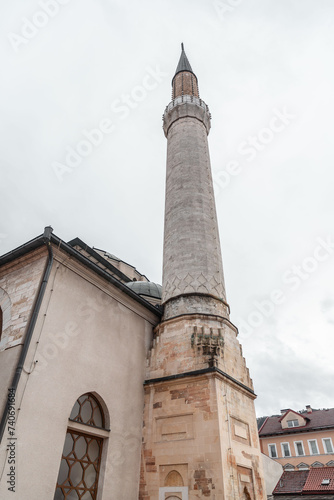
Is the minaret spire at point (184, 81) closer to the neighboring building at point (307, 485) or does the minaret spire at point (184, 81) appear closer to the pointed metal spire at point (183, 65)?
the pointed metal spire at point (183, 65)

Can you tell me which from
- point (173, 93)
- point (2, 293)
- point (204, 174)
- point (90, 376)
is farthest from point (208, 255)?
point (173, 93)

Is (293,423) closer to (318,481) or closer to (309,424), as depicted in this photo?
(309,424)

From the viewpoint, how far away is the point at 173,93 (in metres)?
20.0

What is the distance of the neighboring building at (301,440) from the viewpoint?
2661 cm

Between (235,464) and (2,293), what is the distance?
23.3ft

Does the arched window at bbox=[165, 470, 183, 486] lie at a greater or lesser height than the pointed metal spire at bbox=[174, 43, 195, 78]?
lesser

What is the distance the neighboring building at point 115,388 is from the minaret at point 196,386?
0.10ft

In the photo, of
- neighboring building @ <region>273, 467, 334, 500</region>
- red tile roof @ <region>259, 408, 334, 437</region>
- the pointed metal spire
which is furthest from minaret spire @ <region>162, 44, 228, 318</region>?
red tile roof @ <region>259, 408, 334, 437</region>

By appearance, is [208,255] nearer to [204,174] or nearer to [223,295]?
[223,295]

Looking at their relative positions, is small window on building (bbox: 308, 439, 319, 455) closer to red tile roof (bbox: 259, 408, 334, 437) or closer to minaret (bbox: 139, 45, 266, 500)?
red tile roof (bbox: 259, 408, 334, 437)

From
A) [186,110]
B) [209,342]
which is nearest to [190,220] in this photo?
[209,342]

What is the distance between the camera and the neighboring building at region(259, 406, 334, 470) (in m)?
26.6

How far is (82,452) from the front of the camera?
828 centimetres

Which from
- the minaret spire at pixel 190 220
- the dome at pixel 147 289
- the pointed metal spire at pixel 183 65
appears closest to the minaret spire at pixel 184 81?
the pointed metal spire at pixel 183 65
